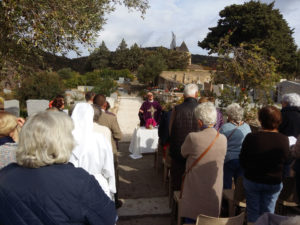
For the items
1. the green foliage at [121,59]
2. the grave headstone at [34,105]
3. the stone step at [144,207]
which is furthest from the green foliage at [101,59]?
the stone step at [144,207]

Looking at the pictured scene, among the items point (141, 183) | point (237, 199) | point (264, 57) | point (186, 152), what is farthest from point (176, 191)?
point (264, 57)

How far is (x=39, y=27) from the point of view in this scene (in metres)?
4.86

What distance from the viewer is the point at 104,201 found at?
5.05ft

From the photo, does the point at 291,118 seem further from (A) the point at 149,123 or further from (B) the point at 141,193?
(A) the point at 149,123

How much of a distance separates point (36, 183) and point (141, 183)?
156 inches

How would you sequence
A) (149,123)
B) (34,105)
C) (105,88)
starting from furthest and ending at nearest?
(105,88)
(34,105)
(149,123)

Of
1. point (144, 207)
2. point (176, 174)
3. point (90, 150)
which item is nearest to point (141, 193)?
point (144, 207)

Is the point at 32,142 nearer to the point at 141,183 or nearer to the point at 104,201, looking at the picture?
the point at 104,201

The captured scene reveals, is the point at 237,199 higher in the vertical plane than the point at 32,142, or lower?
lower

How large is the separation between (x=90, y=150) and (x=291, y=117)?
314 cm

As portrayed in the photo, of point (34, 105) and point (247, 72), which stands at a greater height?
point (247, 72)

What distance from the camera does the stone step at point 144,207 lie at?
155 inches

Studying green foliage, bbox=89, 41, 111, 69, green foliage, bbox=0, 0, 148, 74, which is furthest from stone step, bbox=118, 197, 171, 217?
green foliage, bbox=89, 41, 111, 69

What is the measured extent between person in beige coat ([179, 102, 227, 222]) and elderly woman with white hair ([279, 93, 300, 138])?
1821 millimetres
